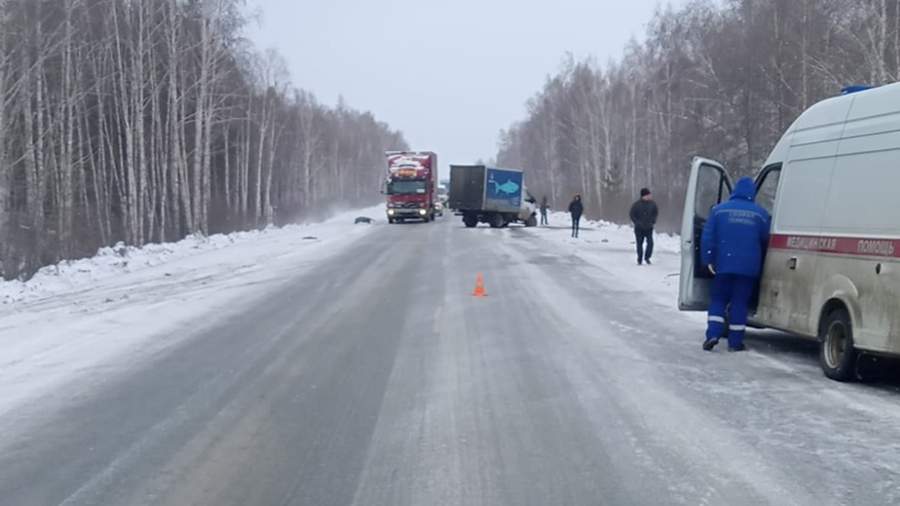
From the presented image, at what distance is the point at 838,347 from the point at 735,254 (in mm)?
1666

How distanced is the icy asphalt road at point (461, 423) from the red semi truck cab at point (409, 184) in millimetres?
36114

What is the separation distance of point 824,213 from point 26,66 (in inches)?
1037

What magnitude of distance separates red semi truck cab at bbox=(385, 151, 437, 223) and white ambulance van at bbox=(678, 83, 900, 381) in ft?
126

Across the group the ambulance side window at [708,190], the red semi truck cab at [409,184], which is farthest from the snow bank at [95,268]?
the red semi truck cab at [409,184]

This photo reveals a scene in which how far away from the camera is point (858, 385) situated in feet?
27.1

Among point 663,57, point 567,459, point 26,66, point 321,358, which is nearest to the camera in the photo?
point 567,459

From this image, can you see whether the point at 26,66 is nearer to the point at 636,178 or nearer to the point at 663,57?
the point at 663,57

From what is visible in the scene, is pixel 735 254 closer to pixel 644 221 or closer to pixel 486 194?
pixel 644 221

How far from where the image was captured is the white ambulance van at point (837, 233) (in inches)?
305

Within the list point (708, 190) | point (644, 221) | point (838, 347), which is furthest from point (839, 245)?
point (644, 221)

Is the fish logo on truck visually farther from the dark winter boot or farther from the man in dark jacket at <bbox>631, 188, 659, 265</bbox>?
the dark winter boot

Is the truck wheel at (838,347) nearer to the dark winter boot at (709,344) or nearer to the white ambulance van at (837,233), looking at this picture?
the white ambulance van at (837,233)

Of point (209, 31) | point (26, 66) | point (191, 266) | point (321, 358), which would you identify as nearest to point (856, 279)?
point (321, 358)

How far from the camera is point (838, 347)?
8.45 m
